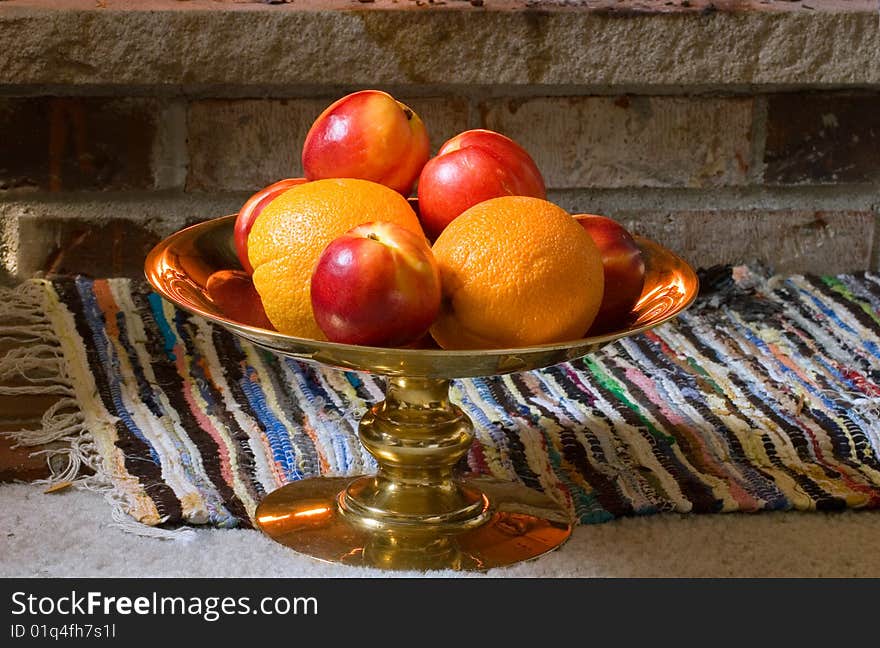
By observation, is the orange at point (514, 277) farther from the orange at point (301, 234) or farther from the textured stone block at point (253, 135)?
the textured stone block at point (253, 135)

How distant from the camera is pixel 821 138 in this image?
120 centimetres

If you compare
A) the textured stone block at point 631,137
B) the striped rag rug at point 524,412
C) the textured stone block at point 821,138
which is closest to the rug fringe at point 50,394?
the striped rag rug at point 524,412

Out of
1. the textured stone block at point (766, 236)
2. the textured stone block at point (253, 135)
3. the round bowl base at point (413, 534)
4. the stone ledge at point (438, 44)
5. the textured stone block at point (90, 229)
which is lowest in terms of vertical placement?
the round bowl base at point (413, 534)

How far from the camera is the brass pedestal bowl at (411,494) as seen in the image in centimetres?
70

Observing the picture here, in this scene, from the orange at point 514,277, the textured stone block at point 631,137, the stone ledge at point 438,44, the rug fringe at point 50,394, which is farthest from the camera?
the textured stone block at point 631,137

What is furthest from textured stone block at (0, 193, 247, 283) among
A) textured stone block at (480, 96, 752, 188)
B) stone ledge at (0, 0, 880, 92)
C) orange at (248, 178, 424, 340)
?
orange at (248, 178, 424, 340)

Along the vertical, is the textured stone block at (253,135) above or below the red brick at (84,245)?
above

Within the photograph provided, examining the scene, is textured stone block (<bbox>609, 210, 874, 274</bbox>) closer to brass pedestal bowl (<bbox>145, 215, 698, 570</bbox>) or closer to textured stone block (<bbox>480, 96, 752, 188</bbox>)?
textured stone block (<bbox>480, 96, 752, 188</bbox>)

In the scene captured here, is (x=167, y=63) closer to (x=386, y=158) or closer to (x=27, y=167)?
(x=27, y=167)

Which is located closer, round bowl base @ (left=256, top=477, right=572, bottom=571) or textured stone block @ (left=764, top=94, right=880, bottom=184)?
round bowl base @ (left=256, top=477, right=572, bottom=571)

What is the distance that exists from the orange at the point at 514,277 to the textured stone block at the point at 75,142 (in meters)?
0.56

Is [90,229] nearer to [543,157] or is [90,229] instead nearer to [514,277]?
[543,157]

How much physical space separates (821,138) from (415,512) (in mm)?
677

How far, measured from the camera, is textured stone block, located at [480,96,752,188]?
3.84ft
